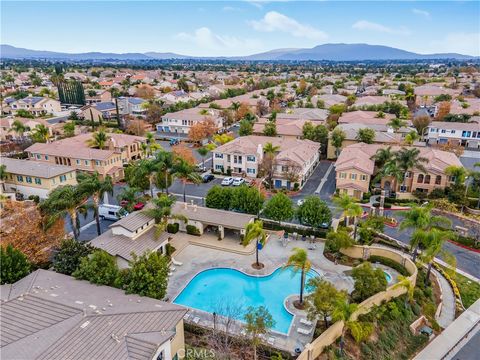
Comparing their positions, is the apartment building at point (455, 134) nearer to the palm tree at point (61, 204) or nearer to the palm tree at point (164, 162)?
the palm tree at point (164, 162)

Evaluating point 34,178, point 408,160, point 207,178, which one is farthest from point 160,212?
point 408,160

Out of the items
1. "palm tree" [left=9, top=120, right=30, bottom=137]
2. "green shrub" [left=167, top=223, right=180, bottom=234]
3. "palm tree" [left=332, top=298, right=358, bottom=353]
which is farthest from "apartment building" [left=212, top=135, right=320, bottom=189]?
"palm tree" [left=9, top=120, right=30, bottom=137]

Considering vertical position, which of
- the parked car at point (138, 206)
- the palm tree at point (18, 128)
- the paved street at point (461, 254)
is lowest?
the paved street at point (461, 254)

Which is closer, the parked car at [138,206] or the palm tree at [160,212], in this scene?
the palm tree at [160,212]

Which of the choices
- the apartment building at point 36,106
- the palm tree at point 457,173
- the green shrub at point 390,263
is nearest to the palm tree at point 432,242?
the green shrub at point 390,263

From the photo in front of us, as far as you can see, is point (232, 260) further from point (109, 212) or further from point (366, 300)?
point (109, 212)

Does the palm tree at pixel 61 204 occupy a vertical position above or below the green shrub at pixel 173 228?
above

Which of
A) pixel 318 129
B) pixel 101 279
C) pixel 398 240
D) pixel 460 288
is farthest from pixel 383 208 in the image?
pixel 101 279
